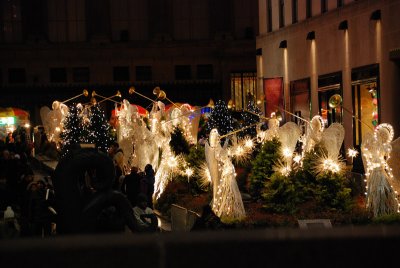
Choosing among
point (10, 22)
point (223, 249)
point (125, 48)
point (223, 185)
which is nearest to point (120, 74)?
point (125, 48)

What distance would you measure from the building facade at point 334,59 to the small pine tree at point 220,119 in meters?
2.13

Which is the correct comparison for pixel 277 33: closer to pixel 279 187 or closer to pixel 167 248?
pixel 279 187

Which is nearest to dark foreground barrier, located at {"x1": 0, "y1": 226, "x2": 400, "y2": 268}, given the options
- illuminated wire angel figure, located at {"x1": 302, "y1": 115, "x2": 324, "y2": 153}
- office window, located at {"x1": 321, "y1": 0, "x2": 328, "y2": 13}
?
illuminated wire angel figure, located at {"x1": 302, "y1": 115, "x2": 324, "y2": 153}

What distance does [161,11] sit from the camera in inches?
2365

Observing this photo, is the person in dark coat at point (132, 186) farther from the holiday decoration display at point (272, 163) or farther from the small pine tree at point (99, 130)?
the small pine tree at point (99, 130)

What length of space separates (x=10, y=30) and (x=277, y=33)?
77.0ft

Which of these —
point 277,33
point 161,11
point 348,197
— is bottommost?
point 348,197

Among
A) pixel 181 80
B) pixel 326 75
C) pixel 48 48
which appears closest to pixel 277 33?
pixel 326 75

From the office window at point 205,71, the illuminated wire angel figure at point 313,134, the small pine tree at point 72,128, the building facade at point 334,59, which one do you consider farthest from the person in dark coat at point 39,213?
the office window at point 205,71

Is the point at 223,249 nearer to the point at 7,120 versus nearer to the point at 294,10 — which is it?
the point at 294,10

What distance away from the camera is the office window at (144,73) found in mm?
57719

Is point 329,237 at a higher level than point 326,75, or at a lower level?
lower

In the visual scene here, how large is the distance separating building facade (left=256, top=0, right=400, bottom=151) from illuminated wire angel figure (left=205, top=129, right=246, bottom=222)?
5.35 metres

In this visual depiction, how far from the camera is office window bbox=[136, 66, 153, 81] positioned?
189 feet
